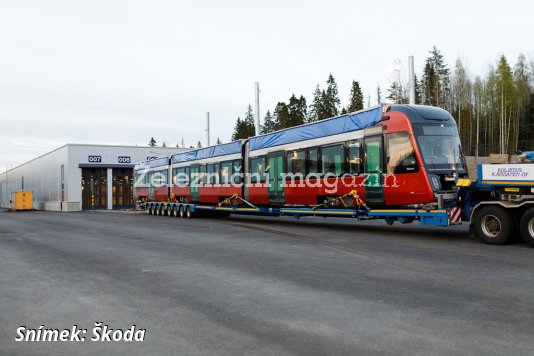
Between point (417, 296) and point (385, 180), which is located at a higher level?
point (385, 180)

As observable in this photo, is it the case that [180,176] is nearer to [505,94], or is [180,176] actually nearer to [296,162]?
[296,162]

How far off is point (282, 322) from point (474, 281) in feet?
12.4

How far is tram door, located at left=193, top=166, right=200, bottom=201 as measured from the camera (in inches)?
1049

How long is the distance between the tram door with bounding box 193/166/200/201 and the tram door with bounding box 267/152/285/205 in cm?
758

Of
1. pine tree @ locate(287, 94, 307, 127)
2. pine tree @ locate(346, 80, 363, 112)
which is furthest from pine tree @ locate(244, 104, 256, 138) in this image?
pine tree @ locate(346, 80, 363, 112)

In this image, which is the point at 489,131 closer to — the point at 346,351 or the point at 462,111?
the point at 462,111

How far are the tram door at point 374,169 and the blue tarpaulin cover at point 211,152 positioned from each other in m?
9.01

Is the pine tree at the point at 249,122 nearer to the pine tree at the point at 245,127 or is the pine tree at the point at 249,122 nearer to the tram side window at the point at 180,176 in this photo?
the pine tree at the point at 245,127

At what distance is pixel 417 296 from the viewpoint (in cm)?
676

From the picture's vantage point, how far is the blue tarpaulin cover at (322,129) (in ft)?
49.1

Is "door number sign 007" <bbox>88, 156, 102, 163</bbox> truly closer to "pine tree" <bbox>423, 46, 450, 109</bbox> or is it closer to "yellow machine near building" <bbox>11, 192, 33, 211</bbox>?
"yellow machine near building" <bbox>11, 192, 33, 211</bbox>

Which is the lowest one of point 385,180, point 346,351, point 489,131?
point 346,351

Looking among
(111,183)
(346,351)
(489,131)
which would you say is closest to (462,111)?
(489,131)

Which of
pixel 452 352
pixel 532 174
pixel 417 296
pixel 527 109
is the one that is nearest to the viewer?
pixel 452 352
